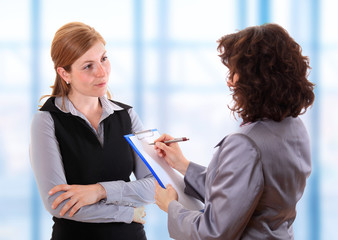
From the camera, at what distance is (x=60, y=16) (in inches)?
93.9

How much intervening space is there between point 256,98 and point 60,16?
1715 millimetres

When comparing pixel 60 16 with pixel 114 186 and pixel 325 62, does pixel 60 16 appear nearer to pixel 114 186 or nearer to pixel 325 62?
pixel 114 186

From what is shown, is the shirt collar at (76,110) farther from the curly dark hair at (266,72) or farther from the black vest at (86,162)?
the curly dark hair at (266,72)

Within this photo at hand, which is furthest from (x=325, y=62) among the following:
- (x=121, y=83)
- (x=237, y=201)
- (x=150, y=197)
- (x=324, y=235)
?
(x=237, y=201)

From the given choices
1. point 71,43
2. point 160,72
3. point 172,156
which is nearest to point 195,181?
point 172,156

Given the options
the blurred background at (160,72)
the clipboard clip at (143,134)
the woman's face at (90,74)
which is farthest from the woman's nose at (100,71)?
the blurred background at (160,72)

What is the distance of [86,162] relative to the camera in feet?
4.90

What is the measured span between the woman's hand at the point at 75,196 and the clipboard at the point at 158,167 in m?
0.26

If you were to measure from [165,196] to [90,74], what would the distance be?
2.03ft

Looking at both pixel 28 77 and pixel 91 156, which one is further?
pixel 28 77

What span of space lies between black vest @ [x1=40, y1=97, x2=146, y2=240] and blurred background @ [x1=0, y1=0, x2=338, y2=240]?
883 millimetres

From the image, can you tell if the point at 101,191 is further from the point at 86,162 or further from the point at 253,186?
the point at 253,186

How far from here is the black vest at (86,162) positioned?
4.88ft

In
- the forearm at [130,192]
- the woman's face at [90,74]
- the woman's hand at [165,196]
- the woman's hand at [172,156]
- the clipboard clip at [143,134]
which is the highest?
the woman's face at [90,74]
